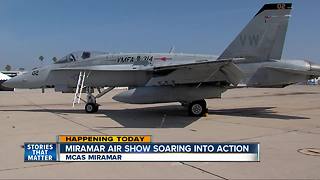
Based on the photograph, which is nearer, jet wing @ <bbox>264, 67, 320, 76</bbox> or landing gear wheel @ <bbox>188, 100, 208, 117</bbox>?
jet wing @ <bbox>264, 67, 320, 76</bbox>

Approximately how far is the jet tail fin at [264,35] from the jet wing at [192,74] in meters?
1.34

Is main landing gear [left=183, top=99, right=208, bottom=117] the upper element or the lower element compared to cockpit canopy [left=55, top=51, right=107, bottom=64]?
lower

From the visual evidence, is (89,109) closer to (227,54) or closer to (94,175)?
(227,54)

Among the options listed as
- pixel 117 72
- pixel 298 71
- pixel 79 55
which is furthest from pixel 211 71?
pixel 79 55

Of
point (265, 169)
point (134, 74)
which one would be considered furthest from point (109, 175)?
point (134, 74)

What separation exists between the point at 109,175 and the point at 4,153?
9.42 ft

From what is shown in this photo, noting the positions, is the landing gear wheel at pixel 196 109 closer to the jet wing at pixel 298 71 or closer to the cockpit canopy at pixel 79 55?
the jet wing at pixel 298 71

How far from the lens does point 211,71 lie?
43.4 ft

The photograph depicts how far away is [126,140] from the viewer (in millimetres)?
5551
